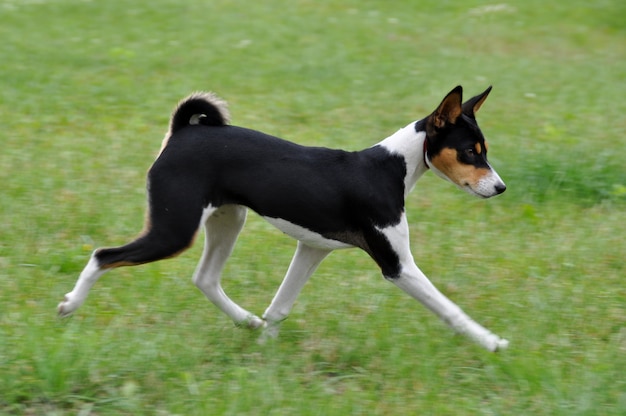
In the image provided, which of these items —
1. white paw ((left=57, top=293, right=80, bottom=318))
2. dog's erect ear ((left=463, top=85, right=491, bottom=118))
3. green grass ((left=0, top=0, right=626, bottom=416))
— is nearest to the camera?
green grass ((left=0, top=0, right=626, bottom=416))

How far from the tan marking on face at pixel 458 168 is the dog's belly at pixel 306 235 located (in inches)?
27.2

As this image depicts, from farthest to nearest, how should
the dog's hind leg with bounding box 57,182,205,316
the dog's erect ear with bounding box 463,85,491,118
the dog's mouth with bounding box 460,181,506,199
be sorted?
the dog's erect ear with bounding box 463,85,491,118, the dog's mouth with bounding box 460,181,506,199, the dog's hind leg with bounding box 57,182,205,316

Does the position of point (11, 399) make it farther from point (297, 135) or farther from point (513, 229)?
point (297, 135)

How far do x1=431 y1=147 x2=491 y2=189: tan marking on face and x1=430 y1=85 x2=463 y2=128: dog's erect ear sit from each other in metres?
0.15

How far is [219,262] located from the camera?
5656mm

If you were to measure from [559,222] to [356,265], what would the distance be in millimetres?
1910

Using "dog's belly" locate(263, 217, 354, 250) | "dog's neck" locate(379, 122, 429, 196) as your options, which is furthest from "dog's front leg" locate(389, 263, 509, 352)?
"dog's neck" locate(379, 122, 429, 196)

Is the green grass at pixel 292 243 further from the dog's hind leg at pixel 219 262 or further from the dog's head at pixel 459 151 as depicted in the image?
the dog's head at pixel 459 151

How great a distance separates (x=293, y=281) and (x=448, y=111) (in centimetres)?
134

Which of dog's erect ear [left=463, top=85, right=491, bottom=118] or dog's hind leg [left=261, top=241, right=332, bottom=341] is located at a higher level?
dog's erect ear [left=463, top=85, right=491, bottom=118]

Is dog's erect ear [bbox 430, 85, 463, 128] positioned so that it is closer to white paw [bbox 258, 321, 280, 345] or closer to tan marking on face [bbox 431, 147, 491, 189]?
tan marking on face [bbox 431, 147, 491, 189]

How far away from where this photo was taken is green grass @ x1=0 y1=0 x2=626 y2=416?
15.4 ft

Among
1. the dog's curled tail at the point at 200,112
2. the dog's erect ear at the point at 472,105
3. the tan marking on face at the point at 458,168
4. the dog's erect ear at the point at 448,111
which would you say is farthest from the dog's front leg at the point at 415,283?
the dog's curled tail at the point at 200,112

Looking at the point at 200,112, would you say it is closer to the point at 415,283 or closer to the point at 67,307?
the point at 67,307
